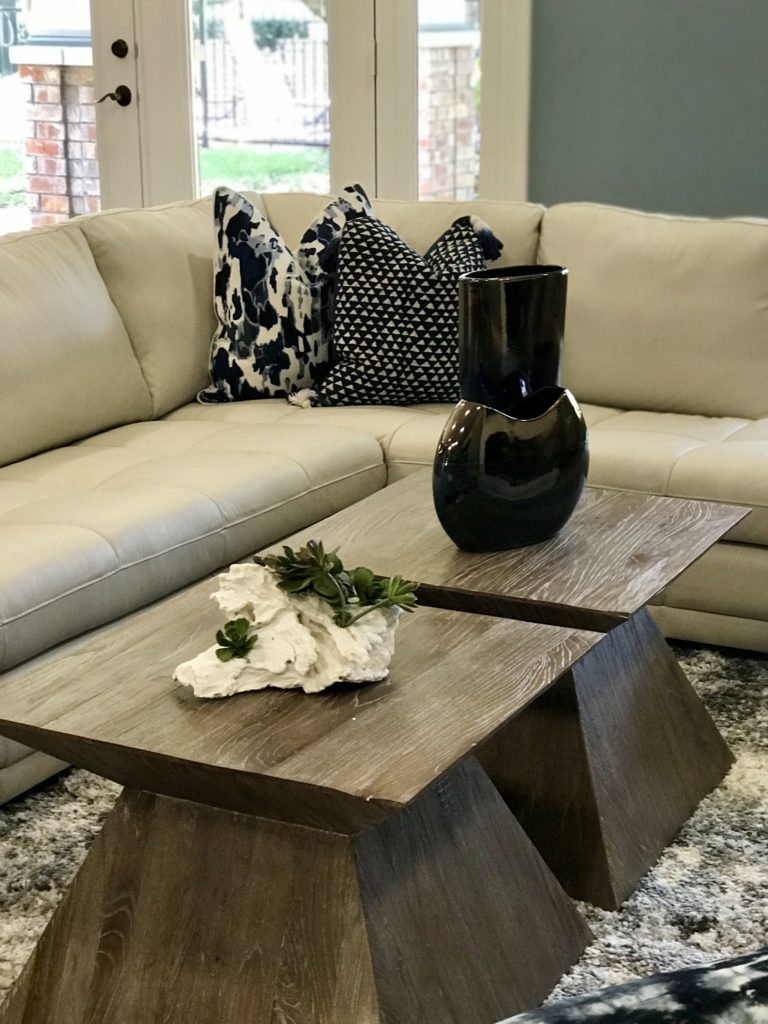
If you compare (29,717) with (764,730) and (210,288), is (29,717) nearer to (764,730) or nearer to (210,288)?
(764,730)

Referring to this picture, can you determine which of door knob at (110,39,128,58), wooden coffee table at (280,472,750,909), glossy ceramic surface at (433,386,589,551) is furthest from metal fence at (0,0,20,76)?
glossy ceramic surface at (433,386,589,551)

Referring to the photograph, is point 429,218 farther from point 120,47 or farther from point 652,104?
point 120,47

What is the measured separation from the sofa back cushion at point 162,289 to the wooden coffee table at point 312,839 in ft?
5.04

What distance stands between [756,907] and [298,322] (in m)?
1.95

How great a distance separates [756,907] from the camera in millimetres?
2004

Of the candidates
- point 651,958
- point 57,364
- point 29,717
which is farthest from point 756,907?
point 57,364

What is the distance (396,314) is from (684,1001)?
105 inches

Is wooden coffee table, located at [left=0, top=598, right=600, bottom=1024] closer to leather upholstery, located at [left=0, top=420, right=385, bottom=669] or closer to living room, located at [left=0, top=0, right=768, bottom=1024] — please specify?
living room, located at [left=0, top=0, right=768, bottom=1024]

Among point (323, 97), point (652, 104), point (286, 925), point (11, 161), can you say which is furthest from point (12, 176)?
point (286, 925)

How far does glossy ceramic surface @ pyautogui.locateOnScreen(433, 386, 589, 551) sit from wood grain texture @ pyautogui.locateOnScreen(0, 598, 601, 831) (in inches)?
11.9

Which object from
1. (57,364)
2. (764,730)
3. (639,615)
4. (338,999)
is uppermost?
(57,364)

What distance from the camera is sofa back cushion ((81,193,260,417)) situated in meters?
3.39

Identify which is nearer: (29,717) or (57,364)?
(29,717)

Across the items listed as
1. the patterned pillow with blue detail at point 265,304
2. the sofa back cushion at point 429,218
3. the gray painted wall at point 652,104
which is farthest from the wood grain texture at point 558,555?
the gray painted wall at point 652,104
